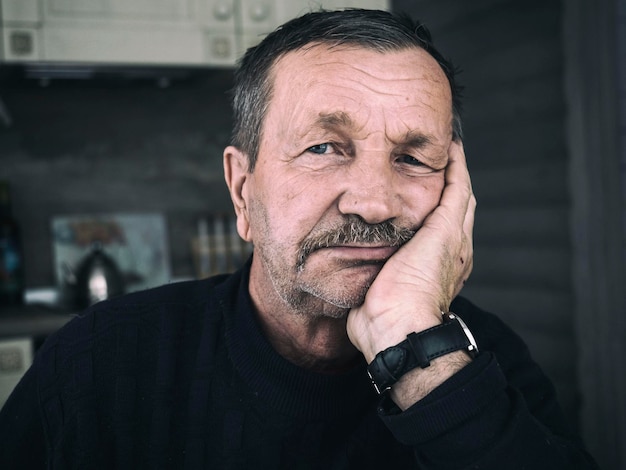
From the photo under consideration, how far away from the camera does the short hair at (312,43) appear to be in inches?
45.3

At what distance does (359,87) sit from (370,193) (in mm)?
176

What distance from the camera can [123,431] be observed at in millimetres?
1127

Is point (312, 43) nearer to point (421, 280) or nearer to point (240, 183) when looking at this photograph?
point (240, 183)

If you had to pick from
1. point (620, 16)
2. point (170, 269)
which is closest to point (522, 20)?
point (620, 16)

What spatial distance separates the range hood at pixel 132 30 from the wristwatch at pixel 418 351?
1584 mm

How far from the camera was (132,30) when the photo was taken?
254 cm

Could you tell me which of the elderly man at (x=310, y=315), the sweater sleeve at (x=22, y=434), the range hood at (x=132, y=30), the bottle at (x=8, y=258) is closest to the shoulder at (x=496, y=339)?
the elderly man at (x=310, y=315)

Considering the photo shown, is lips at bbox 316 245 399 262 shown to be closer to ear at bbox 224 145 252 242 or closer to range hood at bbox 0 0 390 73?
ear at bbox 224 145 252 242

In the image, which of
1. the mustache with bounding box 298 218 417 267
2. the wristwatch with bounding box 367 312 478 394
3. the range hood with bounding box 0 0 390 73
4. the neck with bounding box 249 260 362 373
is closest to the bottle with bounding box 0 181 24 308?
the range hood with bounding box 0 0 390 73

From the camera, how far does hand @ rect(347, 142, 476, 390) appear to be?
105 centimetres

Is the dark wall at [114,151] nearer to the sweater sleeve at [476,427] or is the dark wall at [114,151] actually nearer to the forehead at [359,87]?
the forehead at [359,87]

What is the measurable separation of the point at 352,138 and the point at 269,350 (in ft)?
1.23

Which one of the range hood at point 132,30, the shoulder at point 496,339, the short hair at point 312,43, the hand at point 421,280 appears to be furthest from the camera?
the range hood at point 132,30

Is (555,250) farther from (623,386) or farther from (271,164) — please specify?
(271,164)
